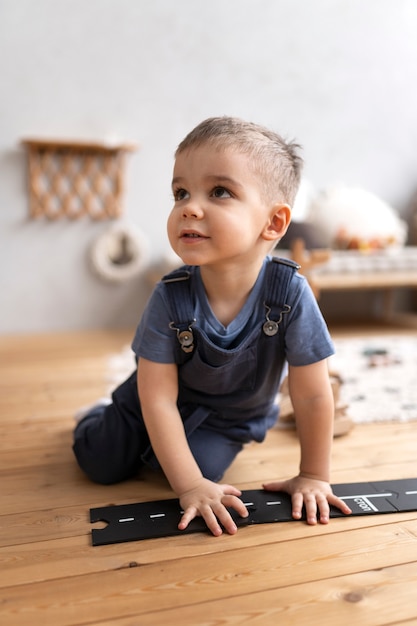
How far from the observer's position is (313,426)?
94 cm

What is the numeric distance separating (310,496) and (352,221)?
1.89m

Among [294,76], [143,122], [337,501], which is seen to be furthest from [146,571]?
[294,76]

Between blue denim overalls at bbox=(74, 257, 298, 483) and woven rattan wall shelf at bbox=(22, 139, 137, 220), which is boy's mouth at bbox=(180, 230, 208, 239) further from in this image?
woven rattan wall shelf at bbox=(22, 139, 137, 220)

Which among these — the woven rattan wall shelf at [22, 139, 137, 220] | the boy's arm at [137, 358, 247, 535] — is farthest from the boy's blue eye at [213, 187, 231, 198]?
the woven rattan wall shelf at [22, 139, 137, 220]

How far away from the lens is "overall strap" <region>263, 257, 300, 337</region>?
3.05ft

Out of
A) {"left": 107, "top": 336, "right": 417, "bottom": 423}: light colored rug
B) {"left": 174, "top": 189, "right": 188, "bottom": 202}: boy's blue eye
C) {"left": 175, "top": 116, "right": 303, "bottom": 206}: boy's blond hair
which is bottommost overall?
{"left": 107, "top": 336, "right": 417, "bottom": 423}: light colored rug

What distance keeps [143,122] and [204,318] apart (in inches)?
72.9

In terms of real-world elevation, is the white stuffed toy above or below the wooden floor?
above

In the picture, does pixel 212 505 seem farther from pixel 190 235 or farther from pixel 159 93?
pixel 159 93

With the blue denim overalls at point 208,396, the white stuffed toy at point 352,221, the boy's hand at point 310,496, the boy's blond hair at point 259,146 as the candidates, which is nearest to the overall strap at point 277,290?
the blue denim overalls at point 208,396

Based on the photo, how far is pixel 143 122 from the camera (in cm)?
259

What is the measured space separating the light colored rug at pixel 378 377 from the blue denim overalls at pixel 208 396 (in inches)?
14.4

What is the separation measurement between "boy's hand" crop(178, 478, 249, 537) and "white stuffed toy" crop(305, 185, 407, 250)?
5.98 feet

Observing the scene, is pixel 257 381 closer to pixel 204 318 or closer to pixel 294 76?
pixel 204 318
